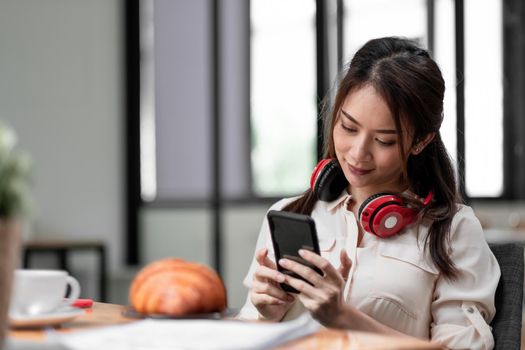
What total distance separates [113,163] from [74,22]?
2.94ft

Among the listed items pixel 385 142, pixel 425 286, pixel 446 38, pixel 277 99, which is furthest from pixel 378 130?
pixel 446 38

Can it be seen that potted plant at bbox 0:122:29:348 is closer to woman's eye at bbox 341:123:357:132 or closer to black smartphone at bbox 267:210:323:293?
black smartphone at bbox 267:210:323:293

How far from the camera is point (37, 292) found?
121 cm

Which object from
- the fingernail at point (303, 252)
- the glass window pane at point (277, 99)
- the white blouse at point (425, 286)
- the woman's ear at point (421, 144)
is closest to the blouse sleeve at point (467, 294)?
the white blouse at point (425, 286)

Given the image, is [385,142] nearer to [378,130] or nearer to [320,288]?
[378,130]

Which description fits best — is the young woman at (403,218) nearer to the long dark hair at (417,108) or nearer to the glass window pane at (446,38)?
the long dark hair at (417,108)

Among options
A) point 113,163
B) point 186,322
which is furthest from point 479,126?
point 186,322

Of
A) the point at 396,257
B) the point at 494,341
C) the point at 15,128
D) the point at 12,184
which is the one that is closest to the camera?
the point at 12,184

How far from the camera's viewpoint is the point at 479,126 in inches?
224

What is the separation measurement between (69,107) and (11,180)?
477 cm

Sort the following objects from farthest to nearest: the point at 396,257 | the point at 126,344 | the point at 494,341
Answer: the point at 396,257, the point at 494,341, the point at 126,344

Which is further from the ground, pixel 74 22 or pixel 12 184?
pixel 74 22

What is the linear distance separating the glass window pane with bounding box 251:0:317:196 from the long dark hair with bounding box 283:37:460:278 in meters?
3.55

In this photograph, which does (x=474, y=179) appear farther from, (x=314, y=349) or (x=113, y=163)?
(x=314, y=349)
